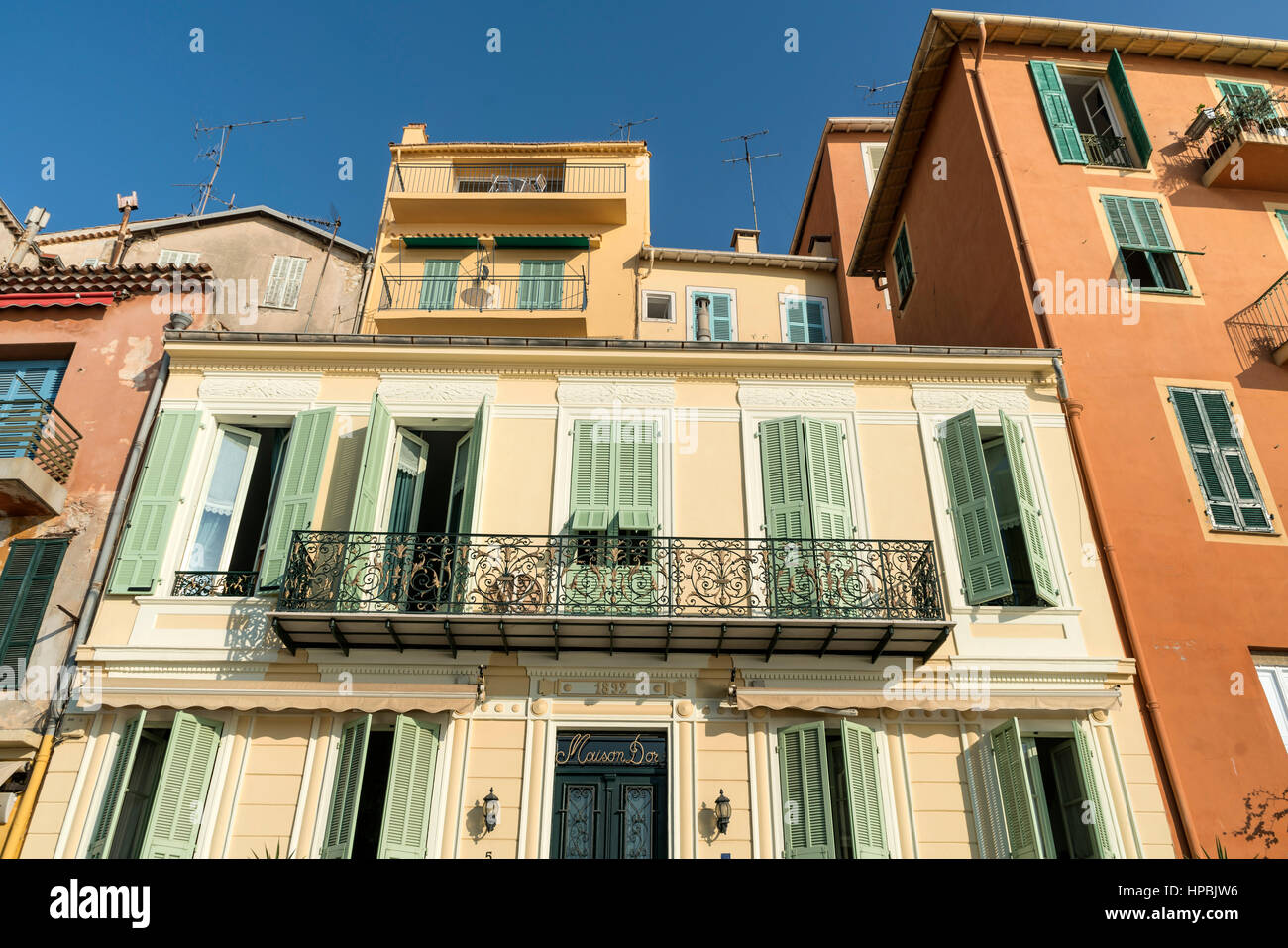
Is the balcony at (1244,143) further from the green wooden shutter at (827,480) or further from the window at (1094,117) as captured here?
the green wooden shutter at (827,480)

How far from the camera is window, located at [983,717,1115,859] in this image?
871cm

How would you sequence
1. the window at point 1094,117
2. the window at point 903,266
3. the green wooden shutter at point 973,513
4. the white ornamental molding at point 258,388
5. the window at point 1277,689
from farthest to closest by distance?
the window at point 903,266
the window at point 1094,117
the white ornamental molding at point 258,388
the green wooden shutter at point 973,513
the window at point 1277,689

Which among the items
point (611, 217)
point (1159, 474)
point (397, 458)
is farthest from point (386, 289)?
point (1159, 474)

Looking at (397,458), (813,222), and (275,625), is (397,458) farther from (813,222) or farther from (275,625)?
(813,222)

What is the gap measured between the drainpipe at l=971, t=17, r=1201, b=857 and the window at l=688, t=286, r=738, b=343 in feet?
20.9

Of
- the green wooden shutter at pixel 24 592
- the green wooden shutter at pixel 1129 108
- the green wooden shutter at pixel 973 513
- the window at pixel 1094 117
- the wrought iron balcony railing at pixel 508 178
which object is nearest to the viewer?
the green wooden shutter at pixel 24 592

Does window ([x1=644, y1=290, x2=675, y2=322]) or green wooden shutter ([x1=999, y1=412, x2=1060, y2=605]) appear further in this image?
window ([x1=644, y1=290, x2=675, y2=322])

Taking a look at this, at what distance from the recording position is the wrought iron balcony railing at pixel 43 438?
10766mm

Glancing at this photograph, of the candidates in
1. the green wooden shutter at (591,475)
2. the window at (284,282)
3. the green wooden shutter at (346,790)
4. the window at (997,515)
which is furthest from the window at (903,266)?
the window at (284,282)

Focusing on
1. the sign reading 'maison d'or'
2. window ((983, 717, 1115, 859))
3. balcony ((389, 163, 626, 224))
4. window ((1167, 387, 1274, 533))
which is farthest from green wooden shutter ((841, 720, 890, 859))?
balcony ((389, 163, 626, 224))

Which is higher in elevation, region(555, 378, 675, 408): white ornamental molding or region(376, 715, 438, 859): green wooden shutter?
region(555, 378, 675, 408): white ornamental molding

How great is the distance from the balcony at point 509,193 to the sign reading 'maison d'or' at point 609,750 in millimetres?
12831

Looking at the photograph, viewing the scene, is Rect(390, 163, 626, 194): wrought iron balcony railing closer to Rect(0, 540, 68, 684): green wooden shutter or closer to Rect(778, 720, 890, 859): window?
Rect(0, 540, 68, 684): green wooden shutter
